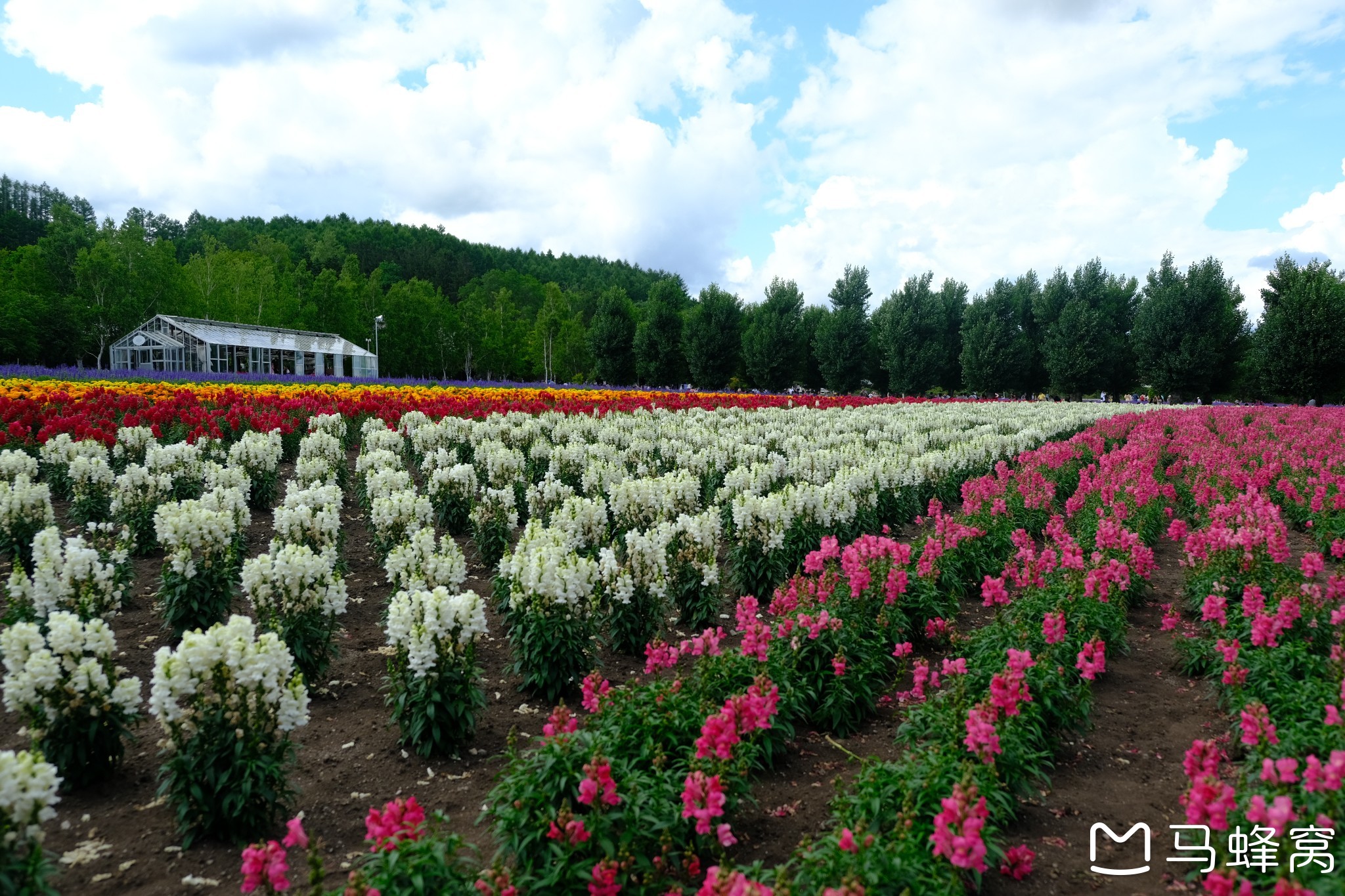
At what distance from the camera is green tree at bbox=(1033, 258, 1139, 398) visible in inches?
2242

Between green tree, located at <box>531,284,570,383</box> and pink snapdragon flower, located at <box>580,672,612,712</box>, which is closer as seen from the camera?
pink snapdragon flower, located at <box>580,672,612,712</box>

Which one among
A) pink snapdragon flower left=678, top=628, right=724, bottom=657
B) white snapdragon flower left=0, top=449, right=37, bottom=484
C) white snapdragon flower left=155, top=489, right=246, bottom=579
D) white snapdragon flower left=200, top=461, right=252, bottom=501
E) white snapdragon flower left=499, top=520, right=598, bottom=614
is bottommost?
pink snapdragon flower left=678, top=628, right=724, bottom=657

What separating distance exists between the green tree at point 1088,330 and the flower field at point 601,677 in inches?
2016

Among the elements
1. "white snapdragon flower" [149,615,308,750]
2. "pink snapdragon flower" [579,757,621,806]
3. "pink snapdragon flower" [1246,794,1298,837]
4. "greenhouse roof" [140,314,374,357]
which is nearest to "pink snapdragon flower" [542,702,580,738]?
"pink snapdragon flower" [579,757,621,806]

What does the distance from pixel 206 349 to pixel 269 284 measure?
2269cm

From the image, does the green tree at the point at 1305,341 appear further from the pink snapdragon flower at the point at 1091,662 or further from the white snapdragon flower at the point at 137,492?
the white snapdragon flower at the point at 137,492

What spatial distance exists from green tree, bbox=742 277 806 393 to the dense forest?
0.17 metres

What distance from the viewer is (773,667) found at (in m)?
5.42

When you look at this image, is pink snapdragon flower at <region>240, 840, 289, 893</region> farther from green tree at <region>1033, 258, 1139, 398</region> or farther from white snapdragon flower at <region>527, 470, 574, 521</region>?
green tree at <region>1033, 258, 1139, 398</region>

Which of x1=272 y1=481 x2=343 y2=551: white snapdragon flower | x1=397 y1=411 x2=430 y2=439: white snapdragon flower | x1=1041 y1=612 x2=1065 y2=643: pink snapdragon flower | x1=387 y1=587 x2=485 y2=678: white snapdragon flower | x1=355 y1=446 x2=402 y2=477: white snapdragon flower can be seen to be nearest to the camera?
x1=387 y1=587 x2=485 y2=678: white snapdragon flower

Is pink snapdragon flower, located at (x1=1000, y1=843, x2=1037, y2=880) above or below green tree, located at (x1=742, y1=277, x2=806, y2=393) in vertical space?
below

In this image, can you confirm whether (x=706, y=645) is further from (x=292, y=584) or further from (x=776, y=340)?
(x=776, y=340)

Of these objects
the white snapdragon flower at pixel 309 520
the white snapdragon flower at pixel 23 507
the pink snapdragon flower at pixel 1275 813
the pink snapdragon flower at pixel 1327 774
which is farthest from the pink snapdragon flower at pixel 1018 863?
the white snapdragon flower at pixel 23 507

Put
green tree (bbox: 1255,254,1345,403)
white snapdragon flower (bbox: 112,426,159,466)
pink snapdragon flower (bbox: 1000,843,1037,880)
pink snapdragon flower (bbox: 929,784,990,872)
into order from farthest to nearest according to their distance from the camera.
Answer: green tree (bbox: 1255,254,1345,403) → white snapdragon flower (bbox: 112,426,159,466) → pink snapdragon flower (bbox: 1000,843,1037,880) → pink snapdragon flower (bbox: 929,784,990,872)
